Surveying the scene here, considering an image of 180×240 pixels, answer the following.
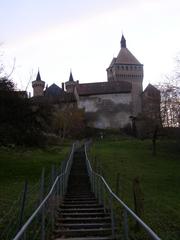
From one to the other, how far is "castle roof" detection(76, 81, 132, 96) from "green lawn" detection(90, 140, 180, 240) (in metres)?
35.8

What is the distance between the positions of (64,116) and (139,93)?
29.1 metres

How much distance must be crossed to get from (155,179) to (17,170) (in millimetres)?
9204

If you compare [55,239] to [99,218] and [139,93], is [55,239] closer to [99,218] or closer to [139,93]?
[99,218]

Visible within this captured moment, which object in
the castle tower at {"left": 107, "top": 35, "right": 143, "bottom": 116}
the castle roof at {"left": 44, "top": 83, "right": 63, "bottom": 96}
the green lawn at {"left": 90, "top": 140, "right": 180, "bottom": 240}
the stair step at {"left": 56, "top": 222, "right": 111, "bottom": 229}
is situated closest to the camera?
the stair step at {"left": 56, "top": 222, "right": 111, "bottom": 229}

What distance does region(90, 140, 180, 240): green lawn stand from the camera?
13.4 m

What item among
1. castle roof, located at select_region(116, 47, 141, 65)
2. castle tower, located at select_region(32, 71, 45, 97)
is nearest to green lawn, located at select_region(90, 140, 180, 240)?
castle tower, located at select_region(32, 71, 45, 97)

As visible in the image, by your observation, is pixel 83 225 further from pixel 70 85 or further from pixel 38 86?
pixel 38 86

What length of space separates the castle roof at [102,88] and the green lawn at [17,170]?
170 feet

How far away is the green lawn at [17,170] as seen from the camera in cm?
1767

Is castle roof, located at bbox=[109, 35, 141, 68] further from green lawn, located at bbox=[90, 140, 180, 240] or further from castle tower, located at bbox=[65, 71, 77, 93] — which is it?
green lawn, located at bbox=[90, 140, 180, 240]

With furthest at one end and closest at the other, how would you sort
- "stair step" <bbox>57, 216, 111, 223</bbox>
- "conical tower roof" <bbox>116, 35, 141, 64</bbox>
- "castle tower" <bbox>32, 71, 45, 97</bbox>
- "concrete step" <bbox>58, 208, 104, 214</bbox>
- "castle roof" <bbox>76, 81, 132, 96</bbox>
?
"conical tower roof" <bbox>116, 35, 141, 64</bbox> < "castle tower" <bbox>32, 71, 45, 97</bbox> < "castle roof" <bbox>76, 81, 132, 96</bbox> < "concrete step" <bbox>58, 208, 104, 214</bbox> < "stair step" <bbox>57, 216, 111, 223</bbox>

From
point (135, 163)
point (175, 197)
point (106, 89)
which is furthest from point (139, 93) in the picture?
point (175, 197)

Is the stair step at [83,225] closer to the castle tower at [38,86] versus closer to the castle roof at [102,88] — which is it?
the castle roof at [102,88]

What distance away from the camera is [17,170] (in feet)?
90.3
